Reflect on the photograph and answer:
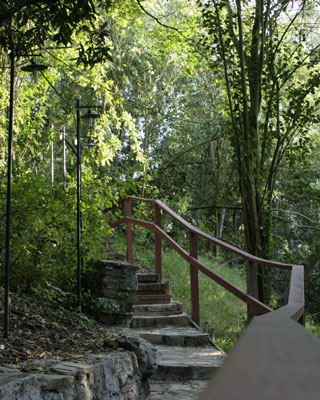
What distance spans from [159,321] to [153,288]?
859mm

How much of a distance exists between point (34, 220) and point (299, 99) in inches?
150

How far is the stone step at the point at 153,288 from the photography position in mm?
7461

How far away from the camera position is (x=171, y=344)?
6035 millimetres

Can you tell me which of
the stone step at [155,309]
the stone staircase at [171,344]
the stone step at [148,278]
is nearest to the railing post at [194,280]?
the stone staircase at [171,344]

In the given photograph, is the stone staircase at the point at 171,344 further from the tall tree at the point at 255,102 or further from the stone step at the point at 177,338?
the tall tree at the point at 255,102

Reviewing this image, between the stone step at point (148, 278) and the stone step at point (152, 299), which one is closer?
the stone step at point (152, 299)

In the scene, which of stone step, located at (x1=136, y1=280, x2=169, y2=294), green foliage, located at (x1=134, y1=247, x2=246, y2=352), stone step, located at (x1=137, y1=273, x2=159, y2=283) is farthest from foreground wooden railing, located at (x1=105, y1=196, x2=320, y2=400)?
green foliage, located at (x1=134, y1=247, x2=246, y2=352)

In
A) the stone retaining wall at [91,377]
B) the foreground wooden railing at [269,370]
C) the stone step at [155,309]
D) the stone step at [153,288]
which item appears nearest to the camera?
the foreground wooden railing at [269,370]

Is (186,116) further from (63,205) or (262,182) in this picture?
(63,205)

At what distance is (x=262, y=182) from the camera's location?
7242 millimetres

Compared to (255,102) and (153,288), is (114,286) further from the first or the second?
(255,102)

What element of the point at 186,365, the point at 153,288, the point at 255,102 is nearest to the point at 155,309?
the point at 153,288

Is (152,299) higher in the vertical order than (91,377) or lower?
higher

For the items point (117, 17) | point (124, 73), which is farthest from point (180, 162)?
point (117, 17)
